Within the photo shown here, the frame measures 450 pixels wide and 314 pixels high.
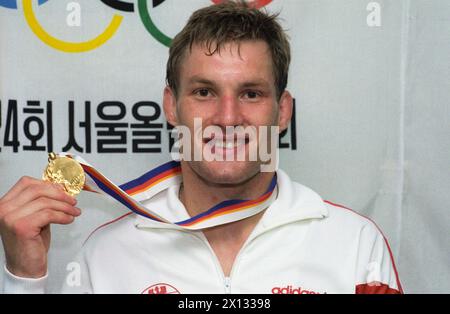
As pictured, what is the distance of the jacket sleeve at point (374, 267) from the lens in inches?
81.4

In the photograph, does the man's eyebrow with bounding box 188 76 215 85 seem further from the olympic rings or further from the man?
the olympic rings

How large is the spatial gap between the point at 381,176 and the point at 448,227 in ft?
1.02

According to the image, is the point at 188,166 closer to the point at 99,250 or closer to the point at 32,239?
the point at 99,250

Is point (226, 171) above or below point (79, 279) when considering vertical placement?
above

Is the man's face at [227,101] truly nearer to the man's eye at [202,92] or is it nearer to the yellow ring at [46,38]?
the man's eye at [202,92]

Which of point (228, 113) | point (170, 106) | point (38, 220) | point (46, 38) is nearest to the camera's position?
point (38, 220)

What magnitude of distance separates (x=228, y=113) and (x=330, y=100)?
0.64 metres

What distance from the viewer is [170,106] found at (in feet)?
7.23

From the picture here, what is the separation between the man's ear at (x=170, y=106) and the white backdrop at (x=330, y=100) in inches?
10.8

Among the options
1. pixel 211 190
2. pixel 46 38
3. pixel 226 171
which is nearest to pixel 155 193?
pixel 211 190

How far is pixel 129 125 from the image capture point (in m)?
2.46

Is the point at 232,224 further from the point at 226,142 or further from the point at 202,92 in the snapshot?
the point at 202,92

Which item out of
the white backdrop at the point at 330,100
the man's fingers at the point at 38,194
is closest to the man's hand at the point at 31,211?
the man's fingers at the point at 38,194

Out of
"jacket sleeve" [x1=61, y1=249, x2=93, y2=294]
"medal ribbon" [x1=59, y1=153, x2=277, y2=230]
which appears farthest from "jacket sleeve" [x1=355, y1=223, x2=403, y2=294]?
"jacket sleeve" [x1=61, y1=249, x2=93, y2=294]
